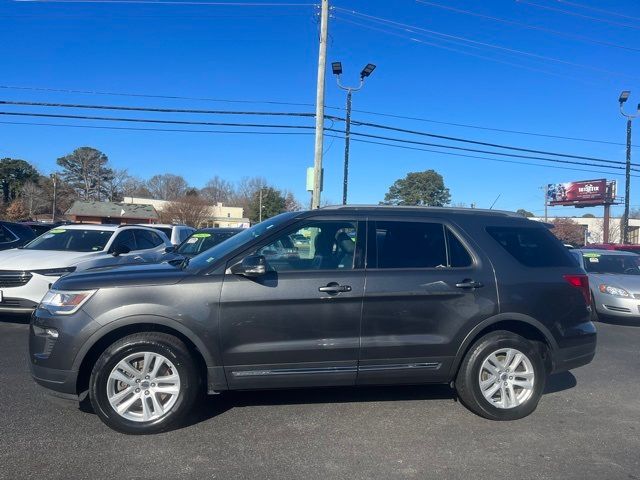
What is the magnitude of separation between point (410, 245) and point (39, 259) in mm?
6453

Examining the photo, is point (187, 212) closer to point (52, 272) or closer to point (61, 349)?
point (52, 272)

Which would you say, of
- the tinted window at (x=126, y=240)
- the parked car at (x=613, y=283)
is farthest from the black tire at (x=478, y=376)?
the tinted window at (x=126, y=240)

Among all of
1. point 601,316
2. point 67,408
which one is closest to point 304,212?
point 67,408

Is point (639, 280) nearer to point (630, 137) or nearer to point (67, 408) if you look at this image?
point (67, 408)

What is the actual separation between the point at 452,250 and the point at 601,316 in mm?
7246

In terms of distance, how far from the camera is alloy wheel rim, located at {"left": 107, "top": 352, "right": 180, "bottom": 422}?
161 inches

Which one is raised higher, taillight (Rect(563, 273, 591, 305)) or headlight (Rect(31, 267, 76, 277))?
taillight (Rect(563, 273, 591, 305))

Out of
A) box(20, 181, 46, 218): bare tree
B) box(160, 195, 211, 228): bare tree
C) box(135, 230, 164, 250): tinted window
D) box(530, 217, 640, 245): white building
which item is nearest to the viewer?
box(135, 230, 164, 250): tinted window

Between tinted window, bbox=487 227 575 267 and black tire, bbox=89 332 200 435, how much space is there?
9.92ft

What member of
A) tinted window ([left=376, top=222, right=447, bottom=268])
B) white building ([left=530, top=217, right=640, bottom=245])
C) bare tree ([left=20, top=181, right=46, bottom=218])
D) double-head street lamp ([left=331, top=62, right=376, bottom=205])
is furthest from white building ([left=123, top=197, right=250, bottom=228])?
tinted window ([left=376, top=222, right=447, bottom=268])

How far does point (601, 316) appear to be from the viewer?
10.2 m

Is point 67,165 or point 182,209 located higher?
point 67,165

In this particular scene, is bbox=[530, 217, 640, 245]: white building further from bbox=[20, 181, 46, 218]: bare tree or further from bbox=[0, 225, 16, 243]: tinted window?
bbox=[20, 181, 46, 218]: bare tree

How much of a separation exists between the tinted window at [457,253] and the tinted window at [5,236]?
38.1ft
